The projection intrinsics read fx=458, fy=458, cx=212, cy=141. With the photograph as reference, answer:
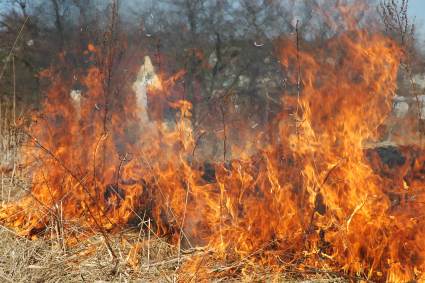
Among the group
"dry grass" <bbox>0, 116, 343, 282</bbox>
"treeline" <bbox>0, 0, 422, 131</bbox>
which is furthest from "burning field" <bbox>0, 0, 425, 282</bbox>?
"treeline" <bbox>0, 0, 422, 131</bbox>

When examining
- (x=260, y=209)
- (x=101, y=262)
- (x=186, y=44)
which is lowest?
(x=101, y=262)

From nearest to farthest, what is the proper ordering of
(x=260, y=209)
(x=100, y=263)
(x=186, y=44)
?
1. (x=100, y=263)
2. (x=260, y=209)
3. (x=186, y=44)

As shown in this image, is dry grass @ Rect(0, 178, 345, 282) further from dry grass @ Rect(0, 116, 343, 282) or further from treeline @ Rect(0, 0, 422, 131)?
treeline @ Rect(0, 0, 422, 131)

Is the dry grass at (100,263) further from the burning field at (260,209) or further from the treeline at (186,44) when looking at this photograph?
the treeline at (186,44)

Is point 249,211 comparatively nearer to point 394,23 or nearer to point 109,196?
point 109,196

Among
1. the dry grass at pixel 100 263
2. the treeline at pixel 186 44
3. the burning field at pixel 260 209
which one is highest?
the treeline at pixel 186 44

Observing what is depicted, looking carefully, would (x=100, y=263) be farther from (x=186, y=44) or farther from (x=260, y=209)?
(x=186, y=44)

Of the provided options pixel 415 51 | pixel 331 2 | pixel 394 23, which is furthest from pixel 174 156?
pixel 331 2

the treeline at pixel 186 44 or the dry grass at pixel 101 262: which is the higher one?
the treeline at pixel 186 44

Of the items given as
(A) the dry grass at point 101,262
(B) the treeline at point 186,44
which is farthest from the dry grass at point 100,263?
(B) the treeline at point 186,44

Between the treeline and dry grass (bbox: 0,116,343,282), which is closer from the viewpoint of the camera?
dry grass (bbox: 0,116,343,282)

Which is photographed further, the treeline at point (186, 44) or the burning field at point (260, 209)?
the treeline at point (186, 44)

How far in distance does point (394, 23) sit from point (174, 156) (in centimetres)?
258

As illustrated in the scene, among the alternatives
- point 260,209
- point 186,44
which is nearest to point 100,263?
point 260,209
